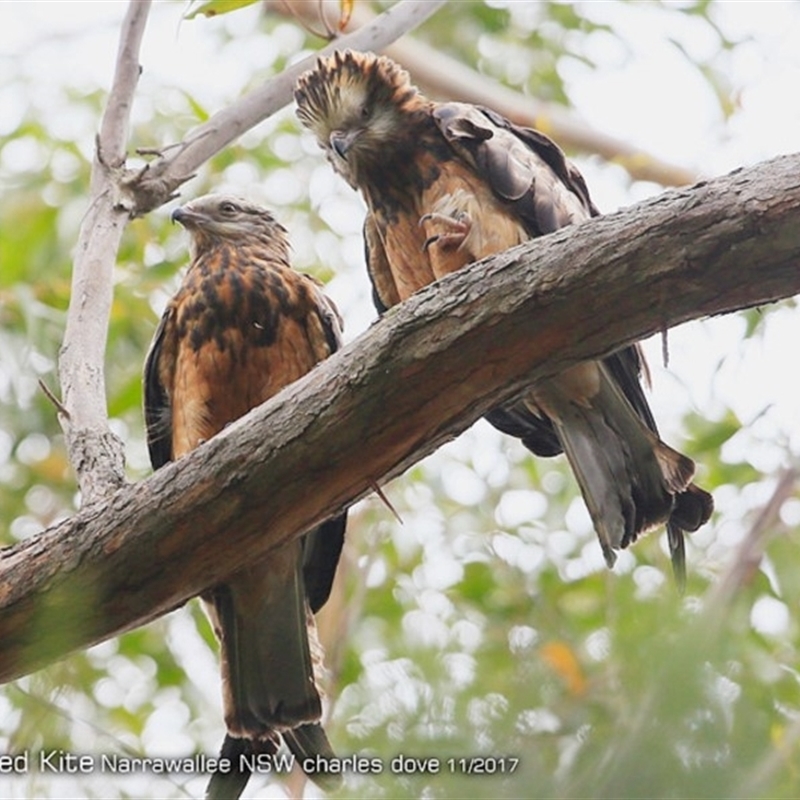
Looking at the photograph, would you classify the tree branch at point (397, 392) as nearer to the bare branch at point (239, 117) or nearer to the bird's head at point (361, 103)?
the bare branch at point (239, 117)

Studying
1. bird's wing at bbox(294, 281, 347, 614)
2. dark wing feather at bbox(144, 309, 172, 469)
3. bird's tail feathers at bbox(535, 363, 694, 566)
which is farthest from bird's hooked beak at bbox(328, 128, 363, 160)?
bird's wing at bbox(294, 281, 347, 614)

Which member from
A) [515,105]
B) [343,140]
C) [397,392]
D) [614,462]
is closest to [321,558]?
[614,462]

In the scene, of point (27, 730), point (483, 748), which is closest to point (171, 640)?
point (27, 730)

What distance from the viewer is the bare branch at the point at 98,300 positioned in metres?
3.95

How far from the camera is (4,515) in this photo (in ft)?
24.2

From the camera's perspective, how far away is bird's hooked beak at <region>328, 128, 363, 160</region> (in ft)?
16.0

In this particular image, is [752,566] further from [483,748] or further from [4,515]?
[4,515]

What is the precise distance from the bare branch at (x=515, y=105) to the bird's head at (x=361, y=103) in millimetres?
3306

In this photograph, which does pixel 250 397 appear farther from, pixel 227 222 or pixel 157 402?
pixel 227 222

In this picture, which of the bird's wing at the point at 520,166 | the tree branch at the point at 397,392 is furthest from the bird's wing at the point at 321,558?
the bird's wing at the point at 520,166

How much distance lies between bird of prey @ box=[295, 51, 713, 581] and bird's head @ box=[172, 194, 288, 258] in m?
0.42

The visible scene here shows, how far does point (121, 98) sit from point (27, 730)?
2144 mm

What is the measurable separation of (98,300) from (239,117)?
898 mm

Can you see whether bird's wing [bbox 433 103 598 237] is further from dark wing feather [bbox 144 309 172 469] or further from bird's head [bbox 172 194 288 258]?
dark wing feather [bbox 144 309 172 469]
